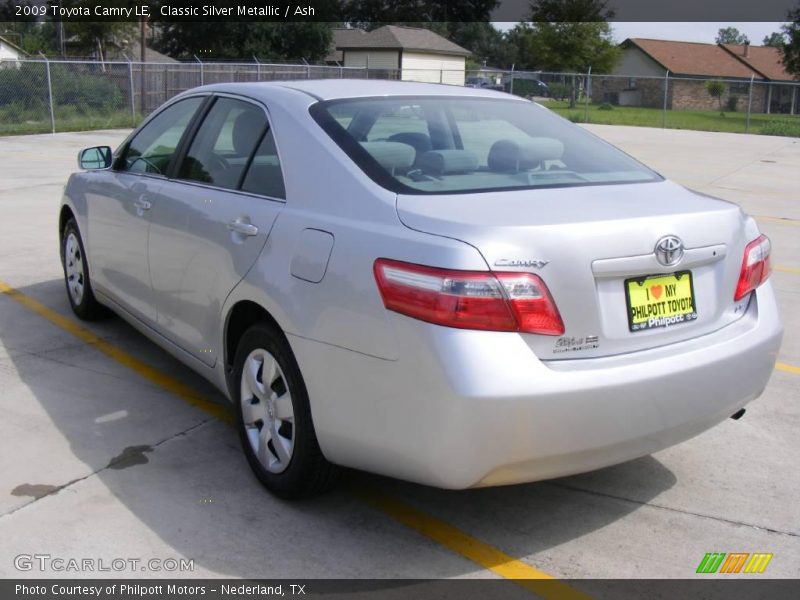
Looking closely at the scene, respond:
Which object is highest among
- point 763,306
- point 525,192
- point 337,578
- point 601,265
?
point 525,192

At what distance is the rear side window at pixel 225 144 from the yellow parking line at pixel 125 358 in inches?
46.6

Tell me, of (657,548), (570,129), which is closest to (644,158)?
(570,129)

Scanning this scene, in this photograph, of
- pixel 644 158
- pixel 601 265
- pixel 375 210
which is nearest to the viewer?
pixel 601 265

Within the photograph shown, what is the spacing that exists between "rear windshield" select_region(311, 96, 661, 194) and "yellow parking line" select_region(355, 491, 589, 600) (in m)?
1.29

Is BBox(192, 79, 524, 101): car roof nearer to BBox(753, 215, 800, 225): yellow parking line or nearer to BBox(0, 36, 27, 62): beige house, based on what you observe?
BBox(753, 215, 800, 225): yellow parking line

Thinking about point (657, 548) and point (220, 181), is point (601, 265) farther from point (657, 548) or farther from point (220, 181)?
point (220, 181)

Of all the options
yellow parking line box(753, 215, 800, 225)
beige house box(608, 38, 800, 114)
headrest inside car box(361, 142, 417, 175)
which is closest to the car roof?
headrest inside car box(361, 142, 417, 175)

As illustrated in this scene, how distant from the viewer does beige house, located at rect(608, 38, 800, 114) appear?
198 ft

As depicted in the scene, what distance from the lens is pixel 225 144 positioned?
4375 millimetres

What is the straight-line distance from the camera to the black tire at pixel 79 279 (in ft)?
19.4

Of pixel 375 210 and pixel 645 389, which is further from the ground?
pixel 375 210

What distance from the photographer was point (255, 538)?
11.2 ft

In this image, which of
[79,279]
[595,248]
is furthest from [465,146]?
[79,279]

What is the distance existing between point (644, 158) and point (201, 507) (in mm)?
17844
